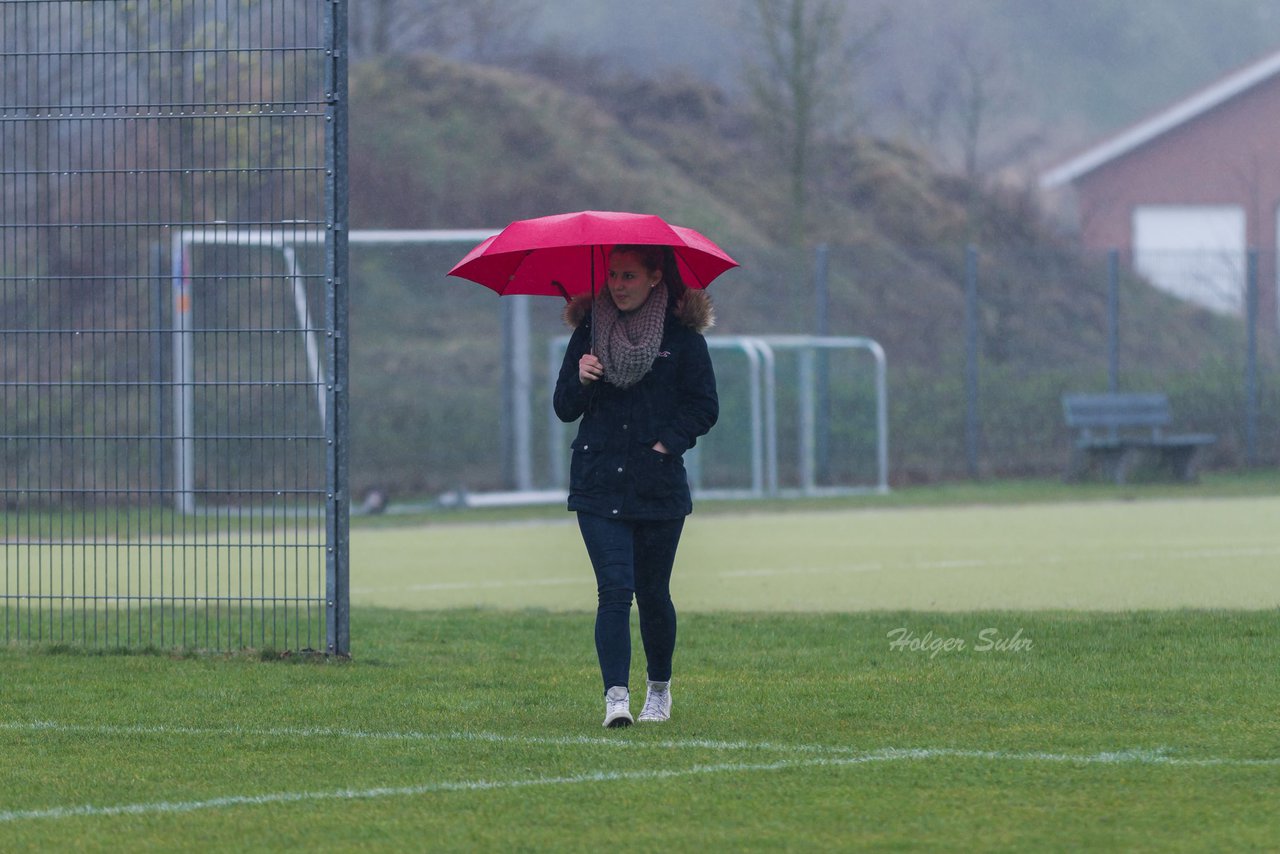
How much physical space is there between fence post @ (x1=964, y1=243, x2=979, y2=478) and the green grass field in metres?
13.1

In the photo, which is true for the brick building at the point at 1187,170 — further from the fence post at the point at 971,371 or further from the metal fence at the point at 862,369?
the fence post at the point at 971,371

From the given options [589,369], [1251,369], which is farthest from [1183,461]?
[589,369]

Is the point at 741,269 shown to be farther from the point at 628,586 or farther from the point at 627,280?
the point at 628,586

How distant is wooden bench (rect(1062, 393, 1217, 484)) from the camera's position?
23719 mm

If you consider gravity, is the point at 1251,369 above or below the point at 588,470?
above

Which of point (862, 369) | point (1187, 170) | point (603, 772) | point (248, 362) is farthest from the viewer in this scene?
point (1187, 170)

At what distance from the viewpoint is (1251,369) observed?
86.5ft

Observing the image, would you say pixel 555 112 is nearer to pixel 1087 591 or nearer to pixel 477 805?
pixel 1087 591

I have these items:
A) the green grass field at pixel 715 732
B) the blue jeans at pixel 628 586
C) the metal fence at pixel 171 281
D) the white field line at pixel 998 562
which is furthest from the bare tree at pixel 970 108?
the blue jeans at pixel 628 586

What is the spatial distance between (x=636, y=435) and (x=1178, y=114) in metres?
41.2

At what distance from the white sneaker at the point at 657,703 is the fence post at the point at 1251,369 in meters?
20.3

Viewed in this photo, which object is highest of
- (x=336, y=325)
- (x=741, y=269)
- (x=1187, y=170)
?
(x=1187, y=170)

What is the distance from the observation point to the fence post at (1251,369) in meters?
26.1

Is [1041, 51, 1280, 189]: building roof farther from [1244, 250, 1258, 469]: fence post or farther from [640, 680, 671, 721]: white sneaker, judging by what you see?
[640, 680, 671, 721]: white sneaker
